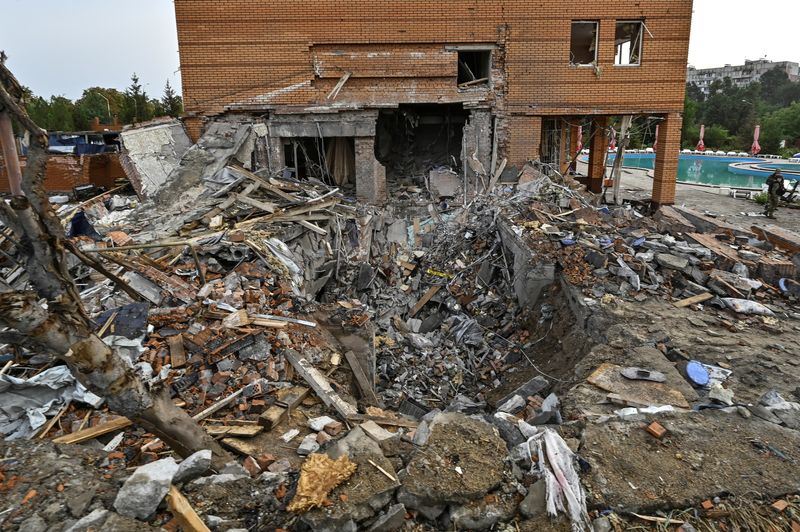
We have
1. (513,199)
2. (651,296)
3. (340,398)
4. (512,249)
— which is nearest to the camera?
(340,398)

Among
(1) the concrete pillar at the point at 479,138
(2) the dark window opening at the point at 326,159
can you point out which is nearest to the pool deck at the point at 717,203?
(1) the concrete pillar at the point at 479,138

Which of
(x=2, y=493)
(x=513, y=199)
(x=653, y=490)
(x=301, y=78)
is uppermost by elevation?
(x=301, y=78)

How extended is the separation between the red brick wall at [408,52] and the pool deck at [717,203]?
4505 millimetres

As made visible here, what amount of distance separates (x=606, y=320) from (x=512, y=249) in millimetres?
3107

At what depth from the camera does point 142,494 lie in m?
3.38

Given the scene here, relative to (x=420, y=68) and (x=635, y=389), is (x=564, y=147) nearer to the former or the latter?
(x=420, y=68)

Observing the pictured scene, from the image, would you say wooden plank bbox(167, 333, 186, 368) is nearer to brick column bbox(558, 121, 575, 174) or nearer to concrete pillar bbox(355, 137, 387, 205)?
concrete pillar bbox(355, 137, 387, 205)

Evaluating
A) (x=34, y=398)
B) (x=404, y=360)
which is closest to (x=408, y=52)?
(x=404, y=360)

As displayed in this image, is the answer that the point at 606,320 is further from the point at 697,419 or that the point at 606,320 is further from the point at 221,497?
A: the point at 221,497

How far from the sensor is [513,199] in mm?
12203

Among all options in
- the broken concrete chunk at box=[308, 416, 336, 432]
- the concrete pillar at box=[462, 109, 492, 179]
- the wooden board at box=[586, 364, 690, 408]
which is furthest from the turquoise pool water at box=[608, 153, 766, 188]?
the broken concrete chunk at box=[308, 416, 336, 432]

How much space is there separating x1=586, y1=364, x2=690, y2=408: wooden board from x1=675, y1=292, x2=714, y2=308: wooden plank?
8.23 feet

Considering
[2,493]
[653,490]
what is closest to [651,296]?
[653,490]

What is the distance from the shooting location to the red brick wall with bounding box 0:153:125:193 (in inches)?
555
